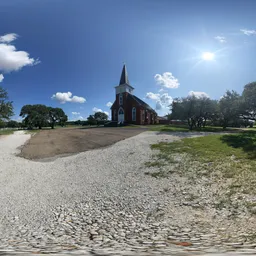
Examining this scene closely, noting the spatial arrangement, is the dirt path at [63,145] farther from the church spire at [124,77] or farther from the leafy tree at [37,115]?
the leafy tree at [37,115]

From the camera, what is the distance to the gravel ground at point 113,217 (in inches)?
127

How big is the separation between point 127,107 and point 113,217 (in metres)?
54.5

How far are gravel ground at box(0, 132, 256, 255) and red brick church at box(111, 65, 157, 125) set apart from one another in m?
48.0

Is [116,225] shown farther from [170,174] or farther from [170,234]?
[170,174]

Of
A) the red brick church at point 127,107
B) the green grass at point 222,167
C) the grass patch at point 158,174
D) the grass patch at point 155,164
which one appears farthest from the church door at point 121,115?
the grass patch at point 158,174

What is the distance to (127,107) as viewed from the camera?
58375 millimetres

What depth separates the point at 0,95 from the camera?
39344mm

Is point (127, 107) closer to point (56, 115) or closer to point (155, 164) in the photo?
point (56, 115)

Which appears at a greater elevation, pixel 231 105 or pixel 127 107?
pixel 127 107

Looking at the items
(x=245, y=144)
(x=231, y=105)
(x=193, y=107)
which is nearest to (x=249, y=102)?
(x=231, y=105)

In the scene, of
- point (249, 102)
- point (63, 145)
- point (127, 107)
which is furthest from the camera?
point (127, 107)

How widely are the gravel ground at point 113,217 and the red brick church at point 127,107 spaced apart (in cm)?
4797

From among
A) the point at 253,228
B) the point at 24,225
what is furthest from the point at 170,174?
the point at 24,225

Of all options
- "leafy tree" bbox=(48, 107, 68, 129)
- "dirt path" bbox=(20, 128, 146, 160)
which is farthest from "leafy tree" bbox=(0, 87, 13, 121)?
"leafy tree" bbox=(48, 107, 68, 129)
